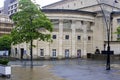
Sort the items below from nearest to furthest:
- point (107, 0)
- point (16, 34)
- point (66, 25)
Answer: point (16, 34)
point (66, 25)
point (107, 0)

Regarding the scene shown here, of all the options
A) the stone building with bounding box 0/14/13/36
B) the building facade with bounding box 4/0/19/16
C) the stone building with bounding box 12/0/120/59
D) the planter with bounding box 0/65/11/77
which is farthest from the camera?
the building facade with bounding box 4/0/19/16

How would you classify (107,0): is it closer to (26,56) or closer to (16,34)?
(26,56)

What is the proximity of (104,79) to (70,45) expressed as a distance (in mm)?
50578

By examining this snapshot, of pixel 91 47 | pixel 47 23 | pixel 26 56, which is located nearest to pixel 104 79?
pixel 47 23

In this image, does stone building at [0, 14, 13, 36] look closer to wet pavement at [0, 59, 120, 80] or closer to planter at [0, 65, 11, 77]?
wet pavement at [0, 59, 120, 80]

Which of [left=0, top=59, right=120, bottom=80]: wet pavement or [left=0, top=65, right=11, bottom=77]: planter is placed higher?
[left=0, top=65, right=11, bottom=77]: planter

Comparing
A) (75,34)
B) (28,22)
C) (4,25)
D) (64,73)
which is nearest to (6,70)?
(64,73)

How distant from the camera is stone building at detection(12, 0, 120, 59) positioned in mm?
72562

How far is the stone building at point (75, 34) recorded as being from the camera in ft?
238

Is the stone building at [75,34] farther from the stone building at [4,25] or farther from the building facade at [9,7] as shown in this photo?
the building facade at [9,7]

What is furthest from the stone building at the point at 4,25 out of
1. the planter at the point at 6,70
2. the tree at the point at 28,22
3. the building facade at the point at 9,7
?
the planter at the point at 6,70

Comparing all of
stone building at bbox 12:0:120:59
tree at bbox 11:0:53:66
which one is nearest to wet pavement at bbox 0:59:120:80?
tree at bbox 11:0:53:66

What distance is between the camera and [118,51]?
72625 mm

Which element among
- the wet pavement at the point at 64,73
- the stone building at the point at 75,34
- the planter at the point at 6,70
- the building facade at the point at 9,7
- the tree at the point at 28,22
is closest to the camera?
the planter at the point at 6,70
